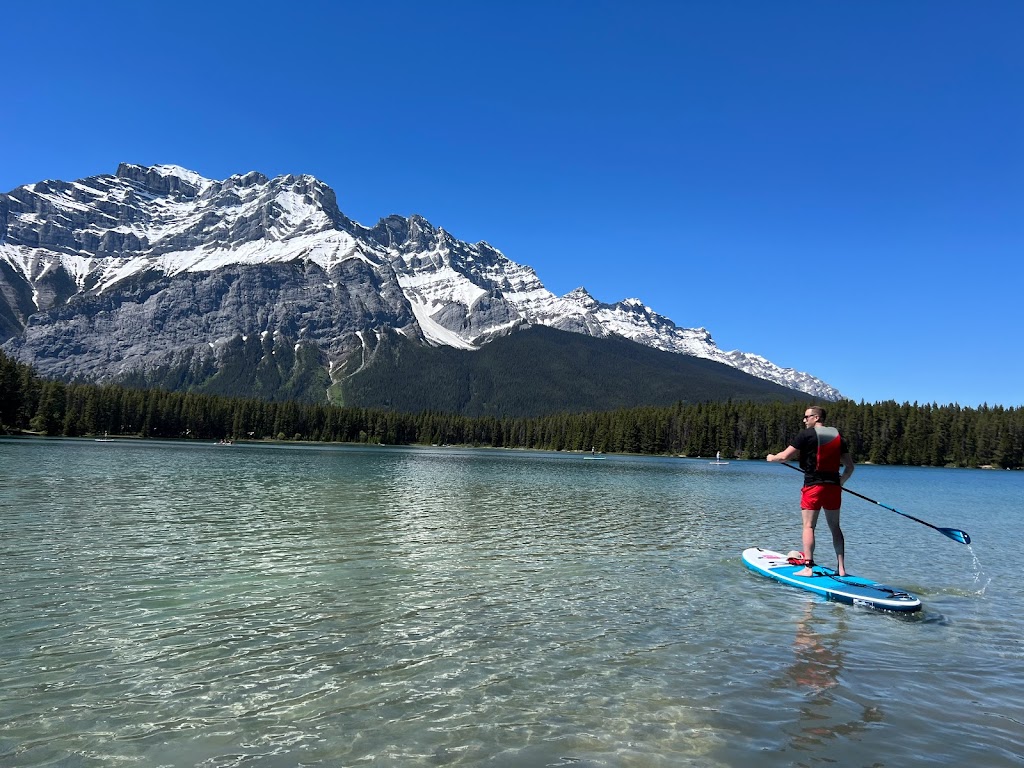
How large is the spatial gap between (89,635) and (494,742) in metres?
9.55

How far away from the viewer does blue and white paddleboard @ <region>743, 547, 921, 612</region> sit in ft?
58.2

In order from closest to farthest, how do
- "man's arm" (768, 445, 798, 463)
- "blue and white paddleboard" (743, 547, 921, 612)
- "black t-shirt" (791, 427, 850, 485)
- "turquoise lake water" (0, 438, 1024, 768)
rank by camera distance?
"turquoise lake water" (0, 438, 1024, 768), "blue and white paddleboard" (743, 547, 921, 612), "man's arm" (768, 445, 798, 463), "black t-shirt" (791, 427, 850, 485)

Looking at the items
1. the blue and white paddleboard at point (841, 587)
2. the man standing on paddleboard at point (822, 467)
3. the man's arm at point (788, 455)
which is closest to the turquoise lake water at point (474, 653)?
the blue and white paddleboard at point (841, 587)

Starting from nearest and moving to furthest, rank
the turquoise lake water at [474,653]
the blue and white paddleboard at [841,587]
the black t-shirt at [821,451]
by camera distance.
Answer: the turquoise lake water at [474,653] → the blue and white paddleboard at [841,587] → the black t-shirt at [821,451]

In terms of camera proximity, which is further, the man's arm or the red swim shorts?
the red swim shorts

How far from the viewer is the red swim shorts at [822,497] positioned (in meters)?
19.8

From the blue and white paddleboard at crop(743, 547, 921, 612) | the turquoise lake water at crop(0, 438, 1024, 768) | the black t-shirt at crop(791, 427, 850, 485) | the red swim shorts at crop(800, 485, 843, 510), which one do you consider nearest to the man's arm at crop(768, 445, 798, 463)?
the black t-shirt at crop(791, 427, 850, 485)

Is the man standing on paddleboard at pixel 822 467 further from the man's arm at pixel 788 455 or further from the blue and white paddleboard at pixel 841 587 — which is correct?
the blue and white paddleboard at pixel 841 587

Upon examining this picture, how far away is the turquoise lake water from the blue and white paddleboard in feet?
1.60

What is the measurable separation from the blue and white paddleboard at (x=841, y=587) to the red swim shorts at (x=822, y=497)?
7.27 ft

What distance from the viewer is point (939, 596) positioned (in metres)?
20.1

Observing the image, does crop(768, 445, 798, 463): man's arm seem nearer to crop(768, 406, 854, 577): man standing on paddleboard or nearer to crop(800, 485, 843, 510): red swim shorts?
crop(768, 406, 854, 577): man standing on paddleboard

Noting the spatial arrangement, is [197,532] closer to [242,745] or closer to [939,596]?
[242,745]

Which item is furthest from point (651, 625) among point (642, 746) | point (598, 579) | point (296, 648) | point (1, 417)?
point (1, 417)
